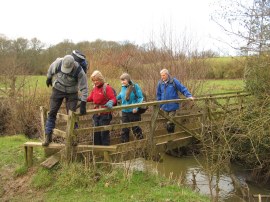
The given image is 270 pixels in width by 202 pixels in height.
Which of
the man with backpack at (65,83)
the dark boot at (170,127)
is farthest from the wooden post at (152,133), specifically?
the man with backpack at (65,83)

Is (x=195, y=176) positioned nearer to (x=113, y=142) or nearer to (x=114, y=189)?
(x=113, y=142)

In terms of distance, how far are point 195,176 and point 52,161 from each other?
3842mm

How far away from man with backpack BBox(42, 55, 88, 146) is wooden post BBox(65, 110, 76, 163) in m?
0.34

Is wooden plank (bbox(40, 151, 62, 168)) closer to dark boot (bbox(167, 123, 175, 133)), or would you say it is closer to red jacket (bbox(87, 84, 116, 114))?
red jacket (bbox(87, 84, 116, 114))

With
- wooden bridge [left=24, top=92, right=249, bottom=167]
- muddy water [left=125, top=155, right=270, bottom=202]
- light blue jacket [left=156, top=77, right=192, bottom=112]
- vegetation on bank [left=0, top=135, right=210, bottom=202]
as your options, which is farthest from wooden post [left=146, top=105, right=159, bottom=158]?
light blue jacket [left=156, top=77, right=192, bottom=112]

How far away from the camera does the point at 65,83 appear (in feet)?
20.2

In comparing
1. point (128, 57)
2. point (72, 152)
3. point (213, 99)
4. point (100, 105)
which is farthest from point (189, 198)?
point (128, 57)

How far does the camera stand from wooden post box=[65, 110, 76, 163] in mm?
5693

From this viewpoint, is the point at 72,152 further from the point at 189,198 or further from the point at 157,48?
the point at 157,48

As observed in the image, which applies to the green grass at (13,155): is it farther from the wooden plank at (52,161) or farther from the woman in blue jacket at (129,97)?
the woman in blue jacket at (129,97)

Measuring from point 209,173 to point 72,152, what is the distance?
8.72 feet

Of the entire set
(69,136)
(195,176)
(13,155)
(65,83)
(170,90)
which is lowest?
(195,176)

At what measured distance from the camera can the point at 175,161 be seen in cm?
1000

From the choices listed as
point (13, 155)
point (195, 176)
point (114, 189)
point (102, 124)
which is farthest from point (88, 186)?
point (195, 176)
